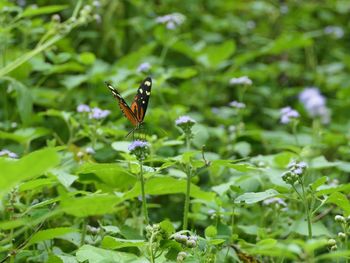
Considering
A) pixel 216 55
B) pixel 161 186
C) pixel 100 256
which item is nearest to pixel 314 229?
pixel 161 186

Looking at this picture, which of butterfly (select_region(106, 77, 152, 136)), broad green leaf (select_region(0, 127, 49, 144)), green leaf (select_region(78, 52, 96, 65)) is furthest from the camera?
green leaf (select_region(78, 52, 96, 65))

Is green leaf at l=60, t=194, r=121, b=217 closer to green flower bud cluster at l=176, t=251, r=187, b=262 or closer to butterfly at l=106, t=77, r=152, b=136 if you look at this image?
green flower bud cluster at l=176, t=251, r=187, b=262

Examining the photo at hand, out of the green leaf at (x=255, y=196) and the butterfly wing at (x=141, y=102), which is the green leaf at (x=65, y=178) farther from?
the green leaf at (x=255, y=196)

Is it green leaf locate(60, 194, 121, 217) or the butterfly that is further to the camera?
the butterfly

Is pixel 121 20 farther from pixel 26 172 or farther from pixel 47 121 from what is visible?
pixel 26 172

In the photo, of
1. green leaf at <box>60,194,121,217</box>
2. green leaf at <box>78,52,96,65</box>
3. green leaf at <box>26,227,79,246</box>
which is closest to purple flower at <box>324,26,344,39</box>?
green leaf at <box>78,52,96,65</box>

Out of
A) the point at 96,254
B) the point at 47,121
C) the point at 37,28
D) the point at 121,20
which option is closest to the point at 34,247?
the point at 96,254

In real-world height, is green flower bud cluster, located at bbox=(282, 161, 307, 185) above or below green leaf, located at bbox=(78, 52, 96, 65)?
above

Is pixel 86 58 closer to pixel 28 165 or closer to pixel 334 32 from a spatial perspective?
pixel 28 165

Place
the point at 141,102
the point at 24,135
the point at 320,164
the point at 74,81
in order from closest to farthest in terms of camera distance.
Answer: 1. the point at 141,102
2. the point at 320,164
3. the point at 24,135
4. the point at 74,81
